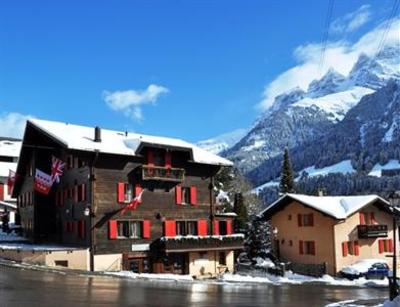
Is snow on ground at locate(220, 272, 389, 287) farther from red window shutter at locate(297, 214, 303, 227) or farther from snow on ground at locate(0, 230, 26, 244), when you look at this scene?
snow on ground at locate(0, 230, 26, 244)

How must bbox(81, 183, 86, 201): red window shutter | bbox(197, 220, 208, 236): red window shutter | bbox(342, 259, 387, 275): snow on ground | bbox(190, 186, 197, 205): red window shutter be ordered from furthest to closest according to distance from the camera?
bbox(342, 259, 387, 275): snow on ground < bbox(197, 220, 208, 236): red window shutter < bbox(190, 186, 197, 205): red window shutter < bbox(81, 183, 86, 201): red window shutter

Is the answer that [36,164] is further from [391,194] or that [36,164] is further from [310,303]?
[391,194]

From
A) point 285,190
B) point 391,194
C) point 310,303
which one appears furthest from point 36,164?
point 285,190

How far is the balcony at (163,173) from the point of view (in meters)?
45.4

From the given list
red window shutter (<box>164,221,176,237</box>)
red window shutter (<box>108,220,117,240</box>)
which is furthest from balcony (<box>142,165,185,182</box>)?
red window shutter (<box>108,220,117,240</box>)

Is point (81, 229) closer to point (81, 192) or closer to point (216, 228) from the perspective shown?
point (81, 192)

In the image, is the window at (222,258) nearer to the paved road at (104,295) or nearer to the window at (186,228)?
the window at (186,228)

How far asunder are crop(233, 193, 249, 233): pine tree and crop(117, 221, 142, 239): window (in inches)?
815

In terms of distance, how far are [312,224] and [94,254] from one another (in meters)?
22.6

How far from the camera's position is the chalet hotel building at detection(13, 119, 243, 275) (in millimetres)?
43406

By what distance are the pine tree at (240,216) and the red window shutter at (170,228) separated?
1786cm

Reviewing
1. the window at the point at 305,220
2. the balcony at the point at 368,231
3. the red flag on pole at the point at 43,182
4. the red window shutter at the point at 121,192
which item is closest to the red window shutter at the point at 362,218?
the balcony at the point at 368,231

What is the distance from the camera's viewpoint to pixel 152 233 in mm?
46125

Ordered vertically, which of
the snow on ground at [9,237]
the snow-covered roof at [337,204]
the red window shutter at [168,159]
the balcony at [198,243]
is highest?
the red window shutter at [168,159]
